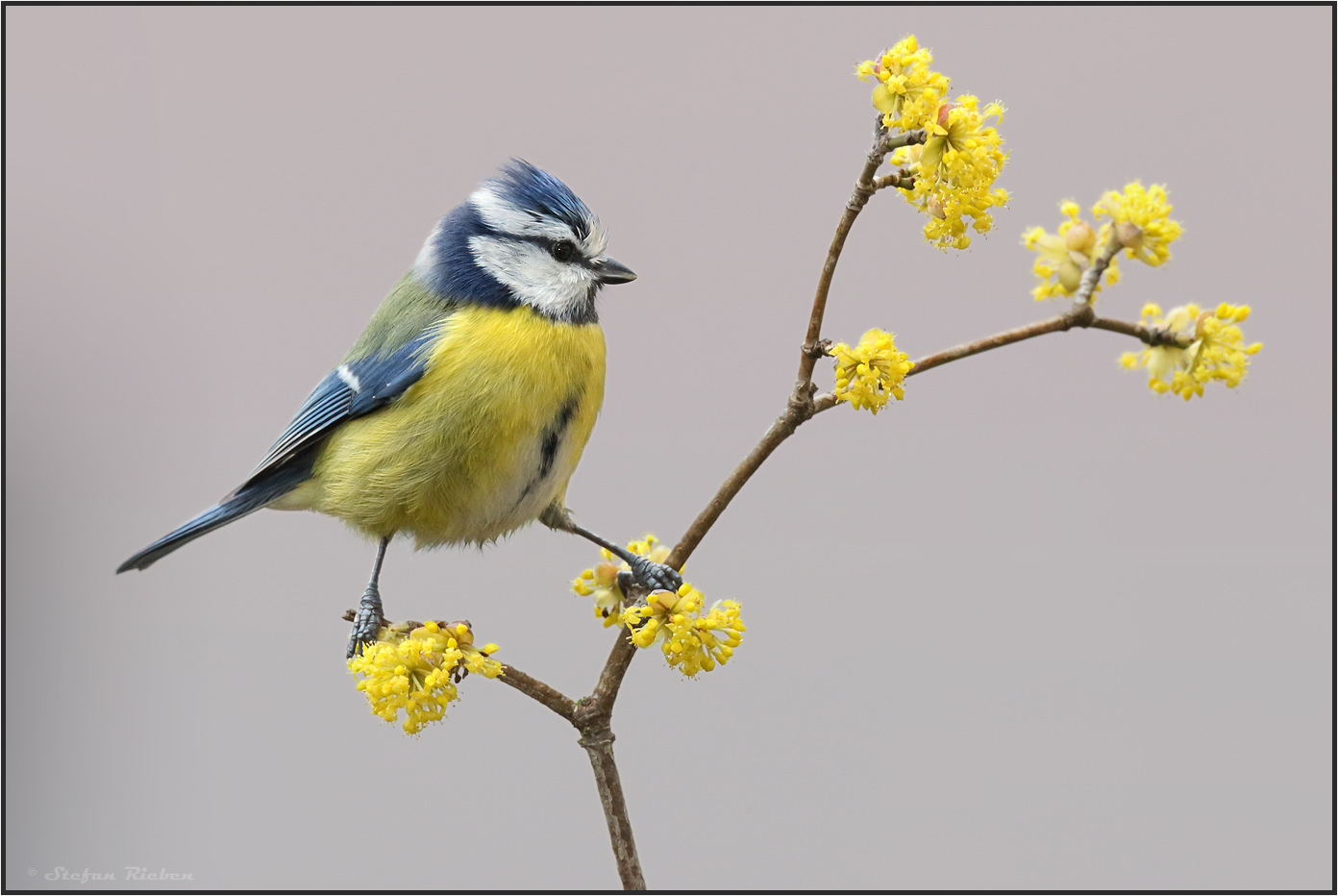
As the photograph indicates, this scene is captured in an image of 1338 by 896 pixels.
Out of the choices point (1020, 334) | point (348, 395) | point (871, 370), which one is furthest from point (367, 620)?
point (1020, 334)

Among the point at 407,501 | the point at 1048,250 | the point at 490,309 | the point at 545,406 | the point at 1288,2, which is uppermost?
the point at 1288,2

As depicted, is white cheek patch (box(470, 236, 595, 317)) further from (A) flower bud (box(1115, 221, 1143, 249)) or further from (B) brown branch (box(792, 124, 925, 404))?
(A) flower bud (box(1115, 221, 1143, 249))

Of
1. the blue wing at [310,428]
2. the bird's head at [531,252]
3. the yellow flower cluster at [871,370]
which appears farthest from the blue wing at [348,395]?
the yellow flower cluster at [871,370]

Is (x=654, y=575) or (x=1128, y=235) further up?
(x=1128, y=235)

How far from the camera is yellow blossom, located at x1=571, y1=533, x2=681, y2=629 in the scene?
55.1 inches

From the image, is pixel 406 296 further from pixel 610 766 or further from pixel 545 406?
pixel 610 766

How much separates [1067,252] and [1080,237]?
21 millimetres

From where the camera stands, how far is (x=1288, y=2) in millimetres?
1765

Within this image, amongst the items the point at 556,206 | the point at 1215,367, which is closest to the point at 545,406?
the point at 556,206

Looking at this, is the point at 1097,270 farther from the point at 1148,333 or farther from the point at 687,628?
the point at 687,628

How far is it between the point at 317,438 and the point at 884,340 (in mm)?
995

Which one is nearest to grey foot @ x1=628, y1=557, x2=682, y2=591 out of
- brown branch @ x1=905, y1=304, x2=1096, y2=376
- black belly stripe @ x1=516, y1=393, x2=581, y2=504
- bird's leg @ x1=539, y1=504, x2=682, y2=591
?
bird's leg @ x1=539, y1=504, x2=682, y2=591

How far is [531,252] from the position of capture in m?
1.63

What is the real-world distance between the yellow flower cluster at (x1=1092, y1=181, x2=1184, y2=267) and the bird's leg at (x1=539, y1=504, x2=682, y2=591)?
0.63 metres
